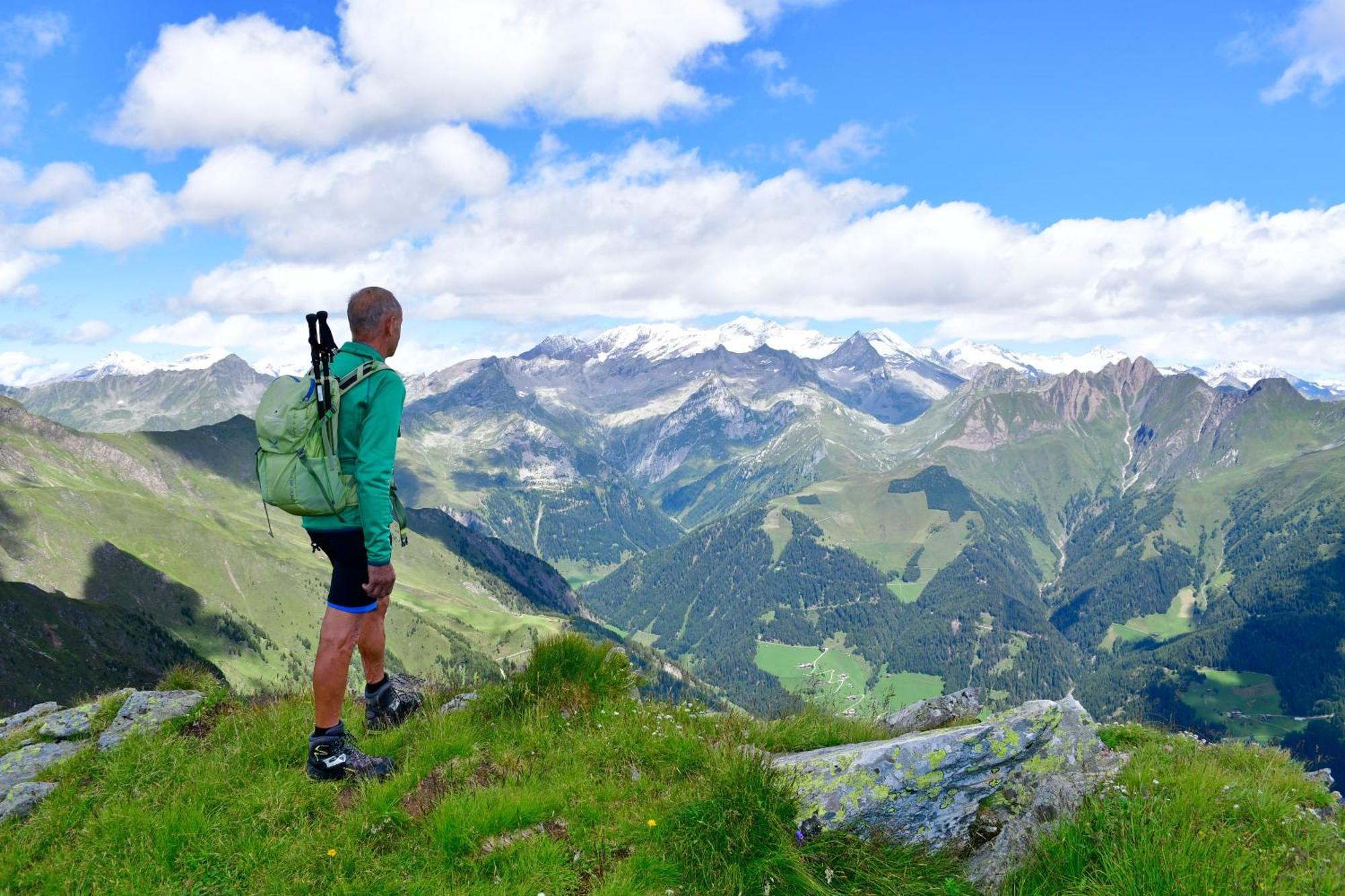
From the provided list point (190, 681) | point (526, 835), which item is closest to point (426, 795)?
point (526, 835)

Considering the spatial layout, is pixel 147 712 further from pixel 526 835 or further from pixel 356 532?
pixel 526 835

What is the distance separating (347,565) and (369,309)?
10.3 ft

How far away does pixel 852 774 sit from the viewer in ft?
21.8

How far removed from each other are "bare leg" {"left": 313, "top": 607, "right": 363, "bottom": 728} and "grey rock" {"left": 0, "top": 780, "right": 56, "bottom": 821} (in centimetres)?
308

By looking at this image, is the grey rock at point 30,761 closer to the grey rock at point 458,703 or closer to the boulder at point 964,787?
the grey rock at point 458,703

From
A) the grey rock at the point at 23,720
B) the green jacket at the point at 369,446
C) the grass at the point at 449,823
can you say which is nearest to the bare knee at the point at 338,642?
the green jacket at the point at 369,446

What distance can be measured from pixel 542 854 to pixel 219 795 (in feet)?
12.0

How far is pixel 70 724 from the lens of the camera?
9.91 metres

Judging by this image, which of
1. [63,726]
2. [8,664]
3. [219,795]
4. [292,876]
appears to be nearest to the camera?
[292,876]

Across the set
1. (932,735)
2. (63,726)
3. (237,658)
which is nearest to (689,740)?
(932,735)

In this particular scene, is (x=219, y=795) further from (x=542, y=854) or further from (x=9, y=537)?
(x=9, y=537)

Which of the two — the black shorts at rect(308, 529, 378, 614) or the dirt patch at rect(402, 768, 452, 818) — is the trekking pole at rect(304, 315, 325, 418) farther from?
the dirt patch at rect(402, 768, 452, 818)

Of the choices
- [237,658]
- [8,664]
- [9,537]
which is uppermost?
[9,537]

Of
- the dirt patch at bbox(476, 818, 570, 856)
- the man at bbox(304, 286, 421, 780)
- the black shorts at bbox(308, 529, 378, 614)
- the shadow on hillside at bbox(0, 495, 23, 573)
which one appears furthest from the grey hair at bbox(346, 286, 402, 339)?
the shadow on hillside at bbox(0, 495, 23, 573)
